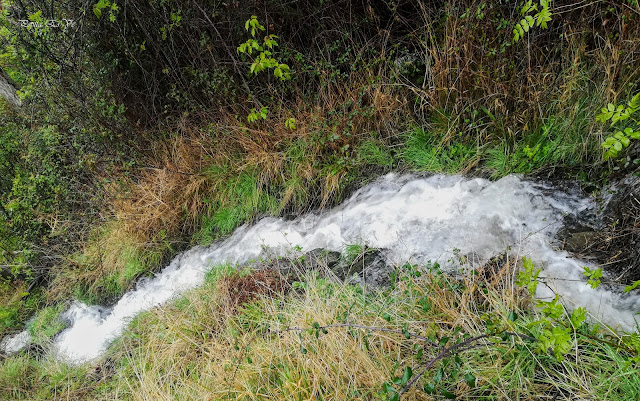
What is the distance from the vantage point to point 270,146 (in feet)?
13.9

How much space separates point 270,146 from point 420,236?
2064mm

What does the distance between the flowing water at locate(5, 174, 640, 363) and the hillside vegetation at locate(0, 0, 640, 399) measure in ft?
0.53

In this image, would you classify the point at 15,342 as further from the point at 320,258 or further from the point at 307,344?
the point at 307,344

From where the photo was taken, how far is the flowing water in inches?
86.2

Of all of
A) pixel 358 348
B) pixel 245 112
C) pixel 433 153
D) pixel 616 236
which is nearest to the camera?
pixel 358 348

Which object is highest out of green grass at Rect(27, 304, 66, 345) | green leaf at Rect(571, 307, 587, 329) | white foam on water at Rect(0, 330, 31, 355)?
green leaf at Rect(571, 307, 587, 329)

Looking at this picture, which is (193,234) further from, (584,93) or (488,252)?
(584,93)

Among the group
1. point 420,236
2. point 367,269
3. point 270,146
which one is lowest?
point 367,269

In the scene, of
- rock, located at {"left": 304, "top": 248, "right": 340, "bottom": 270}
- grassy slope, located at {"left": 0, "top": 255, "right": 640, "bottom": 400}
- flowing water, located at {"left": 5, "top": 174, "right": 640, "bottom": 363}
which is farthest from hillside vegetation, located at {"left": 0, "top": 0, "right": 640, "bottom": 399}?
rock, located at {"left": 304, "top": 248, "right": 340, "bottom": 270}

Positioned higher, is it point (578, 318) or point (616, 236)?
point (578, 318)

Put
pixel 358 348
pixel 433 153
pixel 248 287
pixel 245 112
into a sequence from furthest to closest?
pixel 245 112 < pixel 433 153 < pixel 248 287 < pixel 358 348

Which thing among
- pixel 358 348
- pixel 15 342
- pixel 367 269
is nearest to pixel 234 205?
pixel 367 269

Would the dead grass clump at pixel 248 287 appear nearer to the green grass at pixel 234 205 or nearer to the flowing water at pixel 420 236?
the flowing water at pixel 420 236

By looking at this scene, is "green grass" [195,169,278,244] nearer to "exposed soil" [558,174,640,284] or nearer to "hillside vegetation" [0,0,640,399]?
"hillside vegetation" [0,0,640,399]
